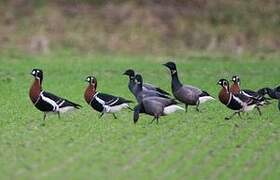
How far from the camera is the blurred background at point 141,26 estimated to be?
36.0m

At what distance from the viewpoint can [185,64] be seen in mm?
29109

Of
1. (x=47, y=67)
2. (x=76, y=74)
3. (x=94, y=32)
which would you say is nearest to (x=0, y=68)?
(x=47, y=67)

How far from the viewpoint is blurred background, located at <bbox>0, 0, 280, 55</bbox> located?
3597 centimetres

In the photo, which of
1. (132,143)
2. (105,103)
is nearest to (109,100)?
(105,103)

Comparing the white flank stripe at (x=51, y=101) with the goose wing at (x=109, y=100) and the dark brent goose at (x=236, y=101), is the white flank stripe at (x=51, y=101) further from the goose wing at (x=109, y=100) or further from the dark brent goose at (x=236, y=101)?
the dark brent goose at (x=236, y=101)

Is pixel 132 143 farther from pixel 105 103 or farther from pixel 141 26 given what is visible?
pixel 141 26

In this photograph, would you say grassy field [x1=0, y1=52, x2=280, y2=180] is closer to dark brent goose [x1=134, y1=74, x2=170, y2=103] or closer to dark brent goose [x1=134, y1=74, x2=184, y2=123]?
dark brent goose [x1=134, y1=74, x2=184, y2=123]

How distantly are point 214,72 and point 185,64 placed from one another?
10.8ft

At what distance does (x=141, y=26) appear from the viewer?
1532 inches

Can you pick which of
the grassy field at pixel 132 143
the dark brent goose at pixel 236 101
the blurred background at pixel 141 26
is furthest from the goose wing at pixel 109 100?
the blurred background at pixel 141 26

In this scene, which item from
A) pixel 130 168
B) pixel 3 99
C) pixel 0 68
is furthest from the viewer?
pixel 0 68

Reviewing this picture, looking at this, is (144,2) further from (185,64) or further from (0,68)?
(0,68)

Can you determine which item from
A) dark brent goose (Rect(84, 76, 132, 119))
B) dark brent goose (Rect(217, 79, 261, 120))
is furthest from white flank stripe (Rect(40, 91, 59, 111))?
dark brent goose (Rect(217, 79, 261, 120))

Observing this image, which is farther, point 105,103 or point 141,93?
point 141,93
